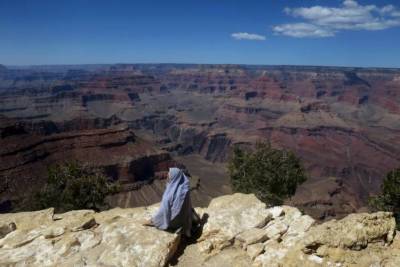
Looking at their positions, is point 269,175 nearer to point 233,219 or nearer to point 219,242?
point 233,219

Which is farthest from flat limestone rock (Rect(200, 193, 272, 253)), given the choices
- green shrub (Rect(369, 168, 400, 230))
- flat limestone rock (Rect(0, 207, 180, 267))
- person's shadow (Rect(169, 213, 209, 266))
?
green shrub (Rect(369, 168, 400, 230))

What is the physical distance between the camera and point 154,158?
103 m

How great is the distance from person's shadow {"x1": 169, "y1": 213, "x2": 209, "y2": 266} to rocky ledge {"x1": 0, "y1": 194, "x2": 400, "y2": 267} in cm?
4

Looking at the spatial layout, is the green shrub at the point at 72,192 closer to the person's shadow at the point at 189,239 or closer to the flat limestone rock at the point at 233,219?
the flat limestone rock at the point at 233,219

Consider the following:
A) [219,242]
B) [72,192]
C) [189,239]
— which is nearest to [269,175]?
[72,192]

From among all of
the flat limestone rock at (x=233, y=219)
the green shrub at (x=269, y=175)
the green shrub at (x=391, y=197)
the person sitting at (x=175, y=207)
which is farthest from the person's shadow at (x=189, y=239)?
the green shrub at (x=391, y=197)

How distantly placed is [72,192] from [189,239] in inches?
724

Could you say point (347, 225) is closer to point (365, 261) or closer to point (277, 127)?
point (365, 261)

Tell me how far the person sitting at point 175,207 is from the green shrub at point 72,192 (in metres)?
17.6

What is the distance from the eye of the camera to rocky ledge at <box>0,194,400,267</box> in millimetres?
11445

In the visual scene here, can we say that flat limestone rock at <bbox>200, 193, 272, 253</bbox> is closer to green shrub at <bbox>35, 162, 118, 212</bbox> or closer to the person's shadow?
the person's shadow

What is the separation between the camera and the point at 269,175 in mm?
30531

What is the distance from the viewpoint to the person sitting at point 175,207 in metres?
13.2

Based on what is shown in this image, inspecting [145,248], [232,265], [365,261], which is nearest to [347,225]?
[365,261]
